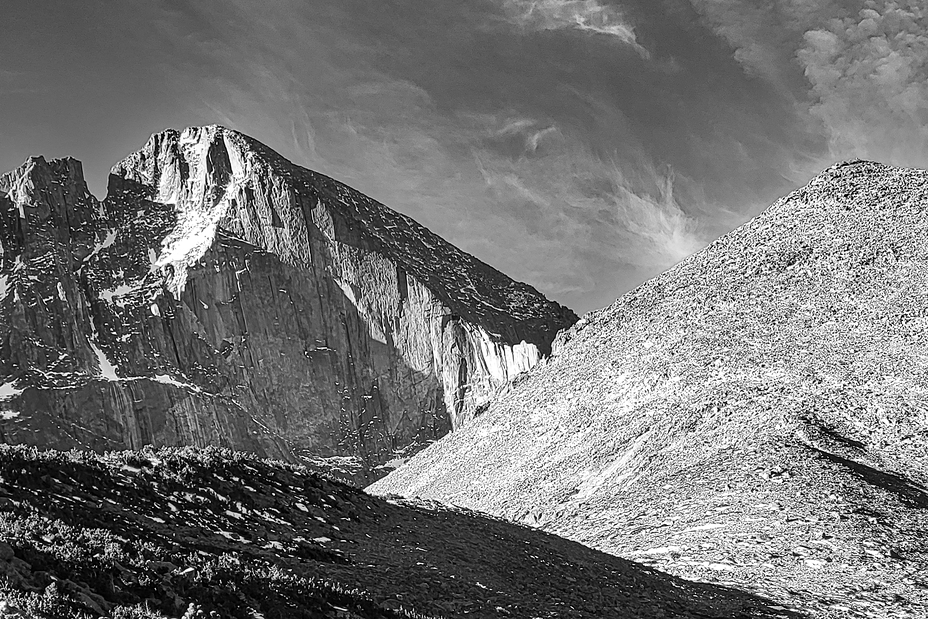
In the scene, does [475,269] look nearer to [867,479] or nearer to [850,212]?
[850,212]

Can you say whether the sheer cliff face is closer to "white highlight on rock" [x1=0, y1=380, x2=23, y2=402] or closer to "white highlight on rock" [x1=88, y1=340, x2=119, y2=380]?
"white highlight on rock" [x1=88, y1=340, x2=119, y2=380]

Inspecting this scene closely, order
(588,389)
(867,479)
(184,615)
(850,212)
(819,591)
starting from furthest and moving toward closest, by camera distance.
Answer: (850,212), (588,389), (867,479), (819,591), (184,615)

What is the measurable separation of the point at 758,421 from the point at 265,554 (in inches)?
1558

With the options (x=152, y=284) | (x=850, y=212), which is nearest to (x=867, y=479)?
(x=850, y=212)

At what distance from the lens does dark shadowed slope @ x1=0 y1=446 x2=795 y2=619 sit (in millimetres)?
11703

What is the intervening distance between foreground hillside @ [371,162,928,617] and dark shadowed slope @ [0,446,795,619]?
240 inches

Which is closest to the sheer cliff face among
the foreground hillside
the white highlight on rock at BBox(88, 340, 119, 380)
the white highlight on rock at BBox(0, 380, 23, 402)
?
the white highlight on rock at BBox(88, 340, 119, 380)

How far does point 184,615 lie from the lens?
10.9 metres

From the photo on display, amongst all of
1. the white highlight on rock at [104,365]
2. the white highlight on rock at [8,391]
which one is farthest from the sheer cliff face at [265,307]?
the white highlight on rock at [8,391]

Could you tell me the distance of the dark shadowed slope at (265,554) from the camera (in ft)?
38.4

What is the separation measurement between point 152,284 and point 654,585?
17016 centimetres

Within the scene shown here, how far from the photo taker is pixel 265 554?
16.7 m

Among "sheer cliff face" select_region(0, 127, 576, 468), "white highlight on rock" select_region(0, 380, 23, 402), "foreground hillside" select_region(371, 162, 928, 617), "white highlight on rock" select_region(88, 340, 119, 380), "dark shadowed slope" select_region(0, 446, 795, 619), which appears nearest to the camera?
"dark shadowed slope" select_region(0, 446, 795, 619)

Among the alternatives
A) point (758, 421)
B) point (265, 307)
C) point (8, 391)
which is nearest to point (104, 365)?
point (8, 391)
